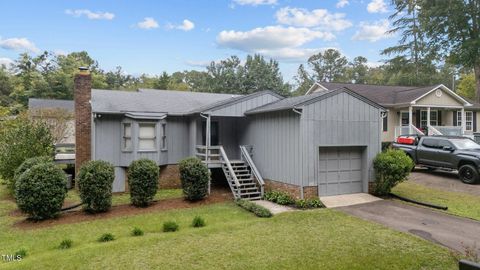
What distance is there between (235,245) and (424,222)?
5.58 meters

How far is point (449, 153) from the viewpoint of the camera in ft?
48.2

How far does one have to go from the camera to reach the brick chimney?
1437 centimetres

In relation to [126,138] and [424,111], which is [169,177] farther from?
[424,111]

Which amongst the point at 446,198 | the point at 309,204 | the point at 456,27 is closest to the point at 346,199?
the point at 309,204

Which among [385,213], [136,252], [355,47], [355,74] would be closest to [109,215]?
[136,252]

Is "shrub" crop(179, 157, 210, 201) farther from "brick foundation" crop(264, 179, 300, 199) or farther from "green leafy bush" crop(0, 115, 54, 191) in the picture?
"green leafy bush" crop(0, 115, 54, 191)

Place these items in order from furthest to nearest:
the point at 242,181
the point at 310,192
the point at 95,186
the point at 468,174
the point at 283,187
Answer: the point at 468,174 < the point at 242,181 < the point at 283,187 < the point at 310,192 < the point at 95,186

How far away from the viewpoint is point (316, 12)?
75.0 feet

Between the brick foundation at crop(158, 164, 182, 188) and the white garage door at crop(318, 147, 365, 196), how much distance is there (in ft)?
23.0

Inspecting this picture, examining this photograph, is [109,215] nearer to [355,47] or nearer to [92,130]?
[92,130]

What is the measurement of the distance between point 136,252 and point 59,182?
4695mm

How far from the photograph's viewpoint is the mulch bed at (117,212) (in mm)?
9391

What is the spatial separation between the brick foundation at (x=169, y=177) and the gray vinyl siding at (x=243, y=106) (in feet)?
12.1

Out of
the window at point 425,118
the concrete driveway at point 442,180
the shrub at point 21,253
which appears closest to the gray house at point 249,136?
the concrete driveway at point 442,180
